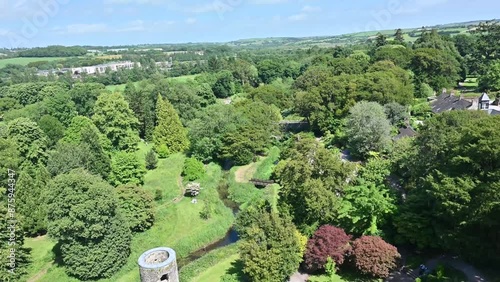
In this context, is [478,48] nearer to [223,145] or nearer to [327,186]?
[223,145]

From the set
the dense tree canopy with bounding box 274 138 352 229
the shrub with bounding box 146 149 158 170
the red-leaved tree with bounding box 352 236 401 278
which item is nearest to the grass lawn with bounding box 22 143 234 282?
the shrub with bounding box 146 149 158 170

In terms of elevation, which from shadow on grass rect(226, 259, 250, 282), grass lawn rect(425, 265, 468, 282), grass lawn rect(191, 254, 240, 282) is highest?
grass lawn rect(425, 265, 468, 282)

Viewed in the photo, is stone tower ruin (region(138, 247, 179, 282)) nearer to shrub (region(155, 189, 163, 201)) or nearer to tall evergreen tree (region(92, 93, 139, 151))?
shrub (region(155, 189, 163, 201))

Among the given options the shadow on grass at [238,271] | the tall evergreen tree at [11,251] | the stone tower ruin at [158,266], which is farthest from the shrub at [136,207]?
the stone tower ruin at [158,266]

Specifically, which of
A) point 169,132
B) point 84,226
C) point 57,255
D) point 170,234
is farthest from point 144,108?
point 84,226

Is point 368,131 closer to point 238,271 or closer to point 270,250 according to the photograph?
point 238,271

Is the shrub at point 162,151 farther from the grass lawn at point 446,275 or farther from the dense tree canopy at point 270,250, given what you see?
the grass lawn at point 446,275

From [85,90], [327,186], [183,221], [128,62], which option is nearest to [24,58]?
[128,62]
